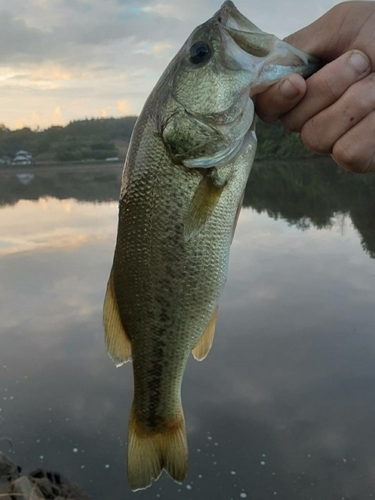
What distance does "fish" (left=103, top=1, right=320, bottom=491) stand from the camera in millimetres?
2088

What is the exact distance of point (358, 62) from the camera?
2111 mm

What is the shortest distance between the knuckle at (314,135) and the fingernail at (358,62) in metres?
0.28

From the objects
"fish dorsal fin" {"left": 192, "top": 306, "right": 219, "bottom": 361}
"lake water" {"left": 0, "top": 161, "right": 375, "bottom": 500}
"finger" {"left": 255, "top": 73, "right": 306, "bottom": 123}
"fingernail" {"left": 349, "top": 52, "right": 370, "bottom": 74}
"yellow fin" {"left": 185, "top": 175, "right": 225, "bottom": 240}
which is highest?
"fingernail" {"left": 349, "top": 52, "right": 370, "bottom": 74}

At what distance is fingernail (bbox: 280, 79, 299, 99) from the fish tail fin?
64.0 inches

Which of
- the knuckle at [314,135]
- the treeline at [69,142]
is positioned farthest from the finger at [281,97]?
the treeline at [69,142]

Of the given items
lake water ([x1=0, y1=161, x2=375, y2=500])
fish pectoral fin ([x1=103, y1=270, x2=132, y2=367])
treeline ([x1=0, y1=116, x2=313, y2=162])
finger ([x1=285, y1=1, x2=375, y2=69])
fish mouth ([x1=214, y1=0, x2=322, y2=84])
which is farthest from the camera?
treeline ([x1=0, y1=116, x2=313, y2=162])

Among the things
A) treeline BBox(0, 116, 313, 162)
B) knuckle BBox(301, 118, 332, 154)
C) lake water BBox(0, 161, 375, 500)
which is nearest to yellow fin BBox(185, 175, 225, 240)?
knuckle BBox(301, 118, 332, 154)

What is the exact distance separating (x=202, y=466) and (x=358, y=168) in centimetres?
414

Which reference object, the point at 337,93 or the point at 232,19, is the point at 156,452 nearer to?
the point at 337,93

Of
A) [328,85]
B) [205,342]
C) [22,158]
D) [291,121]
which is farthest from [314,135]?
[22,158]

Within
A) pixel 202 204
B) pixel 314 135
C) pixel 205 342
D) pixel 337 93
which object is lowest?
pixel 205 342

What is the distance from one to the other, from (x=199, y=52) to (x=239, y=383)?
5680mm

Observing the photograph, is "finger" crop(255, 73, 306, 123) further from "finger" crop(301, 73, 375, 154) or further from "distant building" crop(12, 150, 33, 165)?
"distant building" crop(12, 150, 33, 165)

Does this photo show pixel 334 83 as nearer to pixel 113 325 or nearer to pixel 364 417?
pixel 113 325
